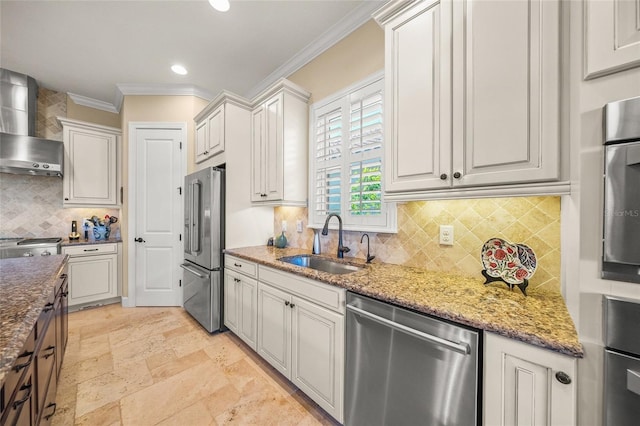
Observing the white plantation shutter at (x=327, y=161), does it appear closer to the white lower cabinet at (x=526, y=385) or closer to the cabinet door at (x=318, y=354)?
the cabinet door at (x=318, y=354)

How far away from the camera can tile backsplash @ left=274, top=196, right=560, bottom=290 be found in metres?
1.26

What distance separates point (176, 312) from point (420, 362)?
3216 millimetres

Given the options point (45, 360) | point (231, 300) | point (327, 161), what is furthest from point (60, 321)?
point (327, 161)

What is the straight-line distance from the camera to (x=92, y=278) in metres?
3.37

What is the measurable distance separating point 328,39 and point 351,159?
1234 mm

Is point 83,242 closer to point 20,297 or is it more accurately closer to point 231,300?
point 231,300

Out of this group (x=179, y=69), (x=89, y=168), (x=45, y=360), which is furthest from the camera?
(x=89, y=168)

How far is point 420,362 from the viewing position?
1.10 m

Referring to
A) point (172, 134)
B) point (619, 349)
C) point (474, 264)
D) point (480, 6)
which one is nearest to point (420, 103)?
point (480, 6)

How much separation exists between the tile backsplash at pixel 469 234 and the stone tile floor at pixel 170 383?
48.2 inches

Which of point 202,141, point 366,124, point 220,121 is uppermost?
point 220,121

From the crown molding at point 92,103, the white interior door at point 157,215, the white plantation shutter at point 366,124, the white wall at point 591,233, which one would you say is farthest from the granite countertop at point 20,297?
the crown molding at point 92,103

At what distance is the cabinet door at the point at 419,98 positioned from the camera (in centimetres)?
128

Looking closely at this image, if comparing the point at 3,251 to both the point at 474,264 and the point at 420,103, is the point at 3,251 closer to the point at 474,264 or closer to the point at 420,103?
the point at 420,103
